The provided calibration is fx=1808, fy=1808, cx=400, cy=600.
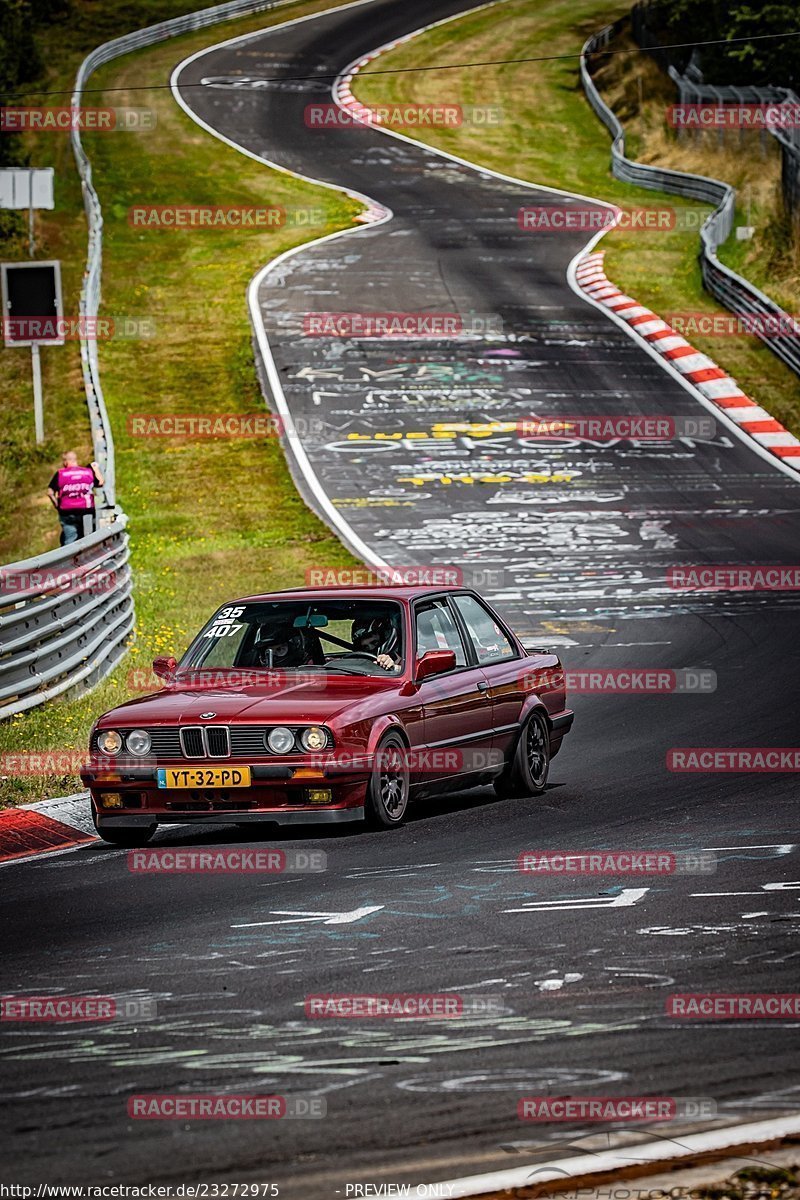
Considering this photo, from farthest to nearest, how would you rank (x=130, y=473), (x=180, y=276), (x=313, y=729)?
(x=180, y=276) → (x=130, y=473) → (x=313, y=729)

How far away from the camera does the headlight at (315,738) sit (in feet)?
31.8

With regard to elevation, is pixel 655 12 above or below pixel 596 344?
above

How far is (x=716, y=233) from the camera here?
41.5 metres

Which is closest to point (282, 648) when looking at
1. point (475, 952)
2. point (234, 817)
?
point (234, 817)

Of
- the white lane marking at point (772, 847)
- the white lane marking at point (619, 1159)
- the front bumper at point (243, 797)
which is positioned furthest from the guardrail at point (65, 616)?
the white lane marking at point (619, 1159)

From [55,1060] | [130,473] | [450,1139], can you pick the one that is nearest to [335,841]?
[55,1060]

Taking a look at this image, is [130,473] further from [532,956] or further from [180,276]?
[532,956]

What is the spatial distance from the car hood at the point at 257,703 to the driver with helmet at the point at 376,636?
36 cm

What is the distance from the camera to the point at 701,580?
21609 mm

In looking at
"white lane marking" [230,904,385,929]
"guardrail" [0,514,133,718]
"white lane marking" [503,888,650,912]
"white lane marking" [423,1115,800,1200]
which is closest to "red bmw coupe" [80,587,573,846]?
"white lane marking" [230,904,385,929]

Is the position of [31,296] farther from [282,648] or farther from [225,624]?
[282,648]

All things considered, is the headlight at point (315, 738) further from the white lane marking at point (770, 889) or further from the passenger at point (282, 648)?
the white lane marking at point (770, 889)

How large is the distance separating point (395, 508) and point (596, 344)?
1016 cm

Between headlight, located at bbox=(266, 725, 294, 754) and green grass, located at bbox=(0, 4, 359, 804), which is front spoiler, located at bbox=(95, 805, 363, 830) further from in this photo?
green grass, located at bbox=(0, 4, 359, 804)
